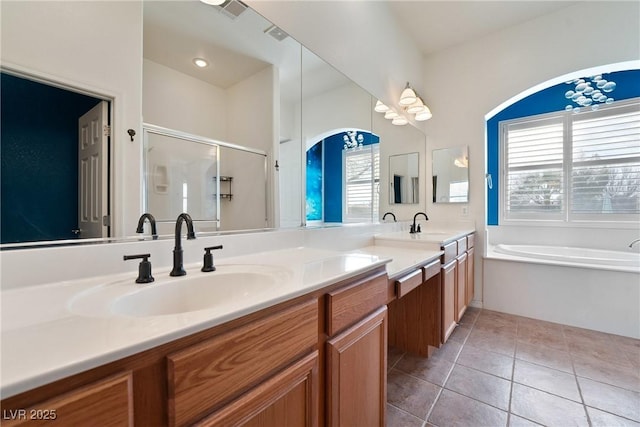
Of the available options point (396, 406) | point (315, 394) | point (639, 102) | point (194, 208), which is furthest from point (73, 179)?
point (639, 102)

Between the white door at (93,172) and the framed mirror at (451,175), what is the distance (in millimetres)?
3146

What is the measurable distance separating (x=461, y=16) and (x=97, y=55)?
3166mm

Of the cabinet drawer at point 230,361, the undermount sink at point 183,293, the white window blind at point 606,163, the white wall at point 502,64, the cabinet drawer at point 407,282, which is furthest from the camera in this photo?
the white window blind at point 606,163

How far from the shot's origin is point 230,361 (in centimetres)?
58

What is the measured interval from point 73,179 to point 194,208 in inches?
15.3

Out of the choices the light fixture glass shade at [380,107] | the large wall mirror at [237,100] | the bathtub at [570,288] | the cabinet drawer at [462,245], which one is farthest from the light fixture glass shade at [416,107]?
the bathtub at [570,288]

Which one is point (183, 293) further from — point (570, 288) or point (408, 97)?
point (570, 288)

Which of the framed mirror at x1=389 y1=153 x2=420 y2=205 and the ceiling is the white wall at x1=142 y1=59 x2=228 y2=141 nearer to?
the framed mirror at x1=389 y1=153 x2=420 y2=205

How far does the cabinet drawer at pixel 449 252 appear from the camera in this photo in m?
1.93

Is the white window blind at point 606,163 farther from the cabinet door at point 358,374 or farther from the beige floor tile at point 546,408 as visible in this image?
the cabinet door at point 358,374

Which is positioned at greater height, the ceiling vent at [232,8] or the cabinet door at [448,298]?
the ceiling vent at [232,8]

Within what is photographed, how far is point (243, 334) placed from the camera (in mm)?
598

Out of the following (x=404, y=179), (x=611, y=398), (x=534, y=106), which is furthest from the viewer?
(x=534, y=106)

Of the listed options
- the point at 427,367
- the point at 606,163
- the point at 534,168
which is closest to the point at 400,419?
the point at 427,367
